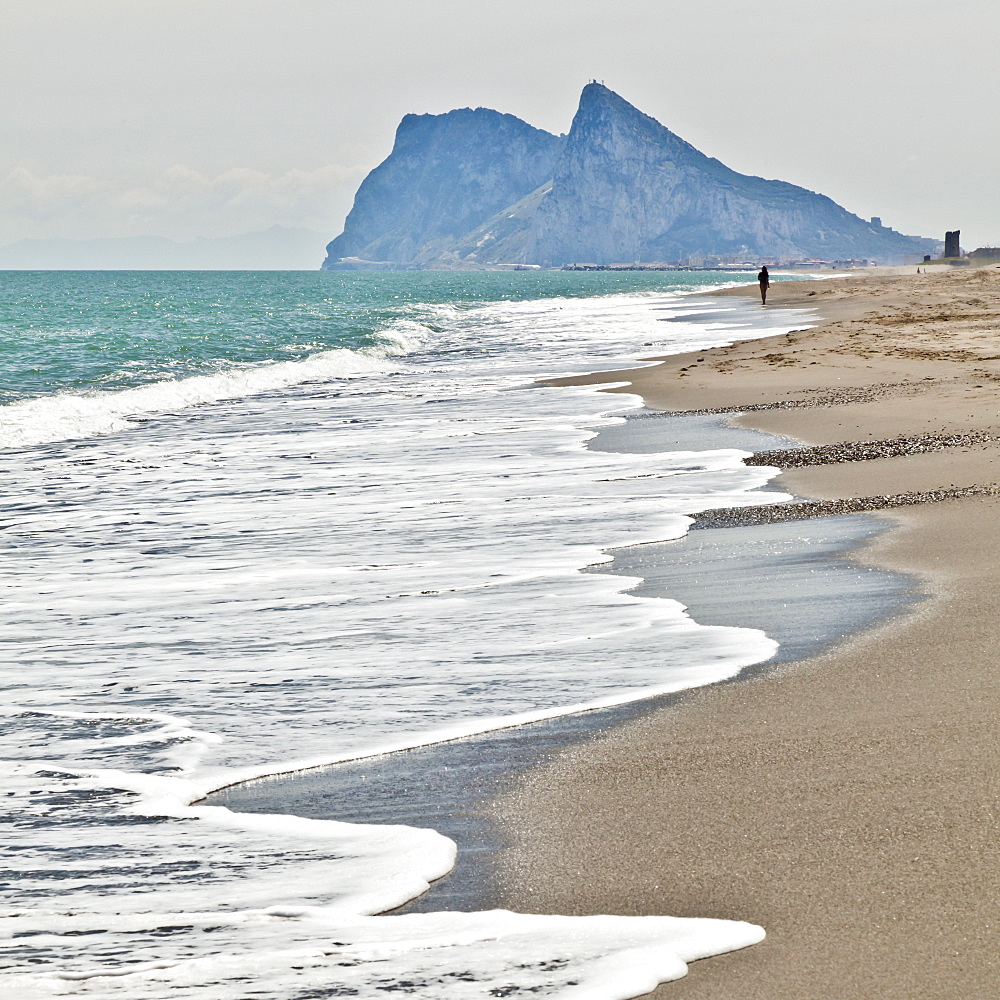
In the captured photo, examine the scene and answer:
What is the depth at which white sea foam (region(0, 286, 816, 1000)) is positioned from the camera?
268cm

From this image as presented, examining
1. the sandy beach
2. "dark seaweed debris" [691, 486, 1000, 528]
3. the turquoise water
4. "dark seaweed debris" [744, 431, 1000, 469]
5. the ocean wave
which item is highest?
the turquoise water

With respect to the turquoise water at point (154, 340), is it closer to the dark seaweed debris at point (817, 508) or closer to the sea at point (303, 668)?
the sea at point (303, 668)

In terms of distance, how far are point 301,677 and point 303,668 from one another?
0.43 ft

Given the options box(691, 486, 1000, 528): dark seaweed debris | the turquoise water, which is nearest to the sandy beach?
box(691, 486, 1000, 528): dark seaweed debris

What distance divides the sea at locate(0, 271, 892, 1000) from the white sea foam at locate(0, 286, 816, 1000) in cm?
1

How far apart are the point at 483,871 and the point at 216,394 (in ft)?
62.6

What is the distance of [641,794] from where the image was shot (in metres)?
3.45

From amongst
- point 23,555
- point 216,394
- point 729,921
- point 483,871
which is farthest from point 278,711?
point 216,394

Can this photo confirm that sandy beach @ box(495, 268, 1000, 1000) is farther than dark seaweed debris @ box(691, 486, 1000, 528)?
No

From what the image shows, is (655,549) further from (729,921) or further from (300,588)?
(729,921)

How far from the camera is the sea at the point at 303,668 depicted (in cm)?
269

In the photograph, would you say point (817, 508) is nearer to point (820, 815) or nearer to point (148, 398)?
point (820, 815)

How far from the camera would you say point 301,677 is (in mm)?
4805

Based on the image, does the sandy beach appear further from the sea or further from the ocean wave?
the ocean wave
